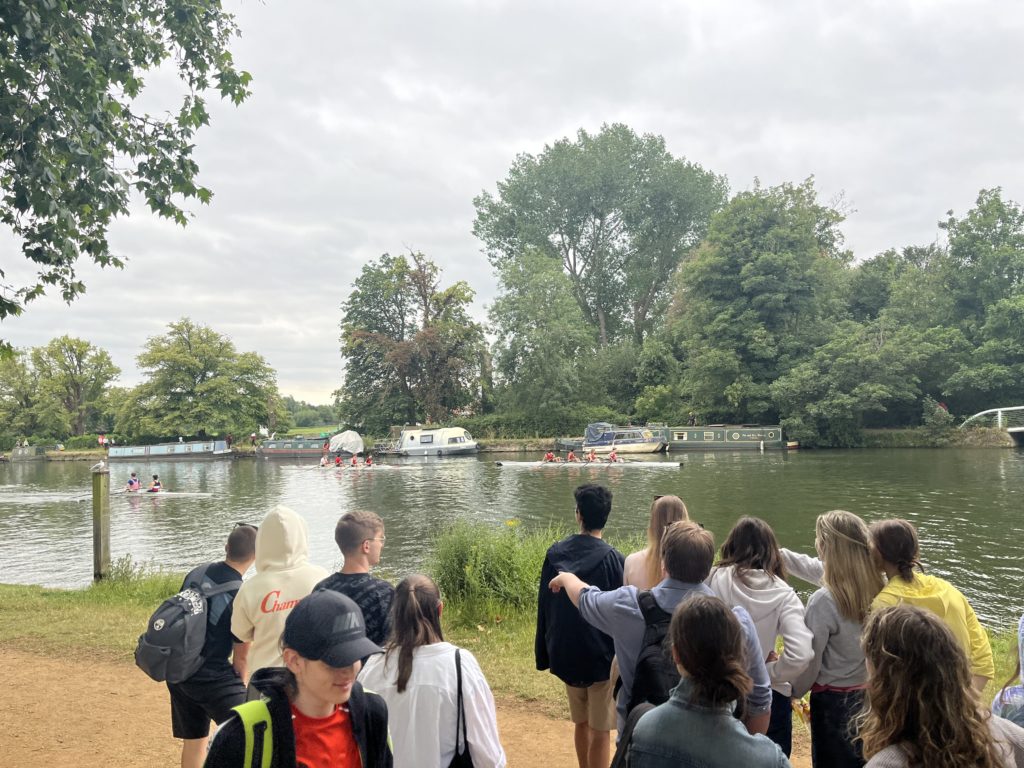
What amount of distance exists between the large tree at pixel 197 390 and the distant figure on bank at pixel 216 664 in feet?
201

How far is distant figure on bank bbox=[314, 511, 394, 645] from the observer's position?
3.29 m

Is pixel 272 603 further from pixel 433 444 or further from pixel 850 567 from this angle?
pixel 433 444

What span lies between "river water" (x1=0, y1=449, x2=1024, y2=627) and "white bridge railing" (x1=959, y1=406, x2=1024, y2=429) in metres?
3.91

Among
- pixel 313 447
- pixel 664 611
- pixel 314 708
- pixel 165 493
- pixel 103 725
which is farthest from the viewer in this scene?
pixel 313 447

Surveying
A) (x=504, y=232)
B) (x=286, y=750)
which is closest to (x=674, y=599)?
(x=286, y=750)

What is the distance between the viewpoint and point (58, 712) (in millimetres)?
5441

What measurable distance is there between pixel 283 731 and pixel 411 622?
776 mm

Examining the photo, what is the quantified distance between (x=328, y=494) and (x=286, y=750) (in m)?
28.0

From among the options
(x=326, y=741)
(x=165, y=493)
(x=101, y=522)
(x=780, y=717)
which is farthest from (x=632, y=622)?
(x=165, y=493)

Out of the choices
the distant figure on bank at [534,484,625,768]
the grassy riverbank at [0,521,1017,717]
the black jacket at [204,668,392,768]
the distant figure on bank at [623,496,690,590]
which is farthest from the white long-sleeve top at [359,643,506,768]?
the grassy riverbank at [0,521,1017,717]

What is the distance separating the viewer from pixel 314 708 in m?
2.02

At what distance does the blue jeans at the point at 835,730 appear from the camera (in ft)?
10.2

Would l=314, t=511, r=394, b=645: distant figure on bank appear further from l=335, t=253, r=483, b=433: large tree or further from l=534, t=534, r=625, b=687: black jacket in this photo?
l=335, t=253, r=483, b=433: large tree

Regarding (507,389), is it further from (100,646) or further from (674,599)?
(674,599)
